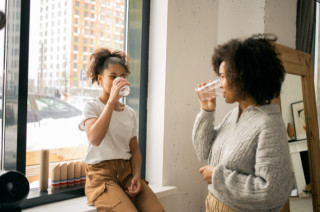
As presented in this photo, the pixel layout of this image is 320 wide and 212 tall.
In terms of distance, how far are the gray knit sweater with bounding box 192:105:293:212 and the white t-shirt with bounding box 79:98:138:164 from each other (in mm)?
552

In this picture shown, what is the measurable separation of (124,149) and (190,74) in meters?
0.86

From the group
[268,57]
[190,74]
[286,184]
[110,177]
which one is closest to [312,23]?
[190,74]

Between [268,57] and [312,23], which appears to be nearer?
[268,57]

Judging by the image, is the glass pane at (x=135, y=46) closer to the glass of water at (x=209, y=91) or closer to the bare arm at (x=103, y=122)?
the bare arm at (x=103, y=122)

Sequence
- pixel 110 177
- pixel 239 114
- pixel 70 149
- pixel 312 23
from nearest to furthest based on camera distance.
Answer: pixel 239 114, pixel 110 177, pixel 70 149, pixel 312 23

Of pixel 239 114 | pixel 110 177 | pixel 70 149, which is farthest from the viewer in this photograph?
pixel 70 149

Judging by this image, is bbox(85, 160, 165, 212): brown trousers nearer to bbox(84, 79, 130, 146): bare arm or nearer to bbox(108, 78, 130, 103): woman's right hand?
bbox(84, 79, 130, 146): bare arm

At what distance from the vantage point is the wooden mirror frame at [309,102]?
1.93 meters

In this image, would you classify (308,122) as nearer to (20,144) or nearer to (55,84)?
(55,84)

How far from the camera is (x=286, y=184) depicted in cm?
95

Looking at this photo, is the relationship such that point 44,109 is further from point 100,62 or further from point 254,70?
point 254,70

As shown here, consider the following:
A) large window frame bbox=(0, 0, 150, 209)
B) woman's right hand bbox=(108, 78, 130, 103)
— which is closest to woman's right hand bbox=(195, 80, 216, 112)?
woman's right hand bbox=(108, 78, 130, 103)

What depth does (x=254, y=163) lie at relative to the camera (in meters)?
1.02

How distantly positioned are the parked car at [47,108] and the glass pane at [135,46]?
449 millimetres
